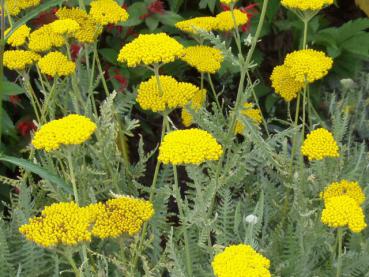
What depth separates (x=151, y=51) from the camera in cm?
126

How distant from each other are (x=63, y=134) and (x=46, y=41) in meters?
0.44

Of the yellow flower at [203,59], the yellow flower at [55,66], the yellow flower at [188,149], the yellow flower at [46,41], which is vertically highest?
the yellow flower at [188,149]

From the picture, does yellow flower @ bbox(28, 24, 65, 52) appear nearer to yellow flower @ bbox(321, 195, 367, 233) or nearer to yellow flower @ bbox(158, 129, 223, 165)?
yellow flower @ bbox(158, 129, 223, 165)

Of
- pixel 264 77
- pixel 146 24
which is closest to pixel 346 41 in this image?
pixel 264 77

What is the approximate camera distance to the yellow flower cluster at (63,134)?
1.08m

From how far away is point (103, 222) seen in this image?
1.08 m

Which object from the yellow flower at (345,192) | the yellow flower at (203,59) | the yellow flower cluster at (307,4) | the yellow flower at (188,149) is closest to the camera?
the yellow flower at (188,149)

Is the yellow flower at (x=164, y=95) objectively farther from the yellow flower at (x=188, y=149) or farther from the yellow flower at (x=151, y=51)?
the yellow flower at (x=188, y=149)

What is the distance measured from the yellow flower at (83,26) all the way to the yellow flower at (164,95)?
0.63 ft

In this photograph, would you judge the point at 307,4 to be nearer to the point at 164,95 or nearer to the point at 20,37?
the point at 164,95

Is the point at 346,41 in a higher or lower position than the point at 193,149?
lower

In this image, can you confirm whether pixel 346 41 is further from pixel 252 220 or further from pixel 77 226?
pixel 77 226

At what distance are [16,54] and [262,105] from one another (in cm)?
108

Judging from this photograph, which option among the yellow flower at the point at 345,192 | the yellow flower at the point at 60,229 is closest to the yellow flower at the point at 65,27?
the yellow flower at the point at 60,229
